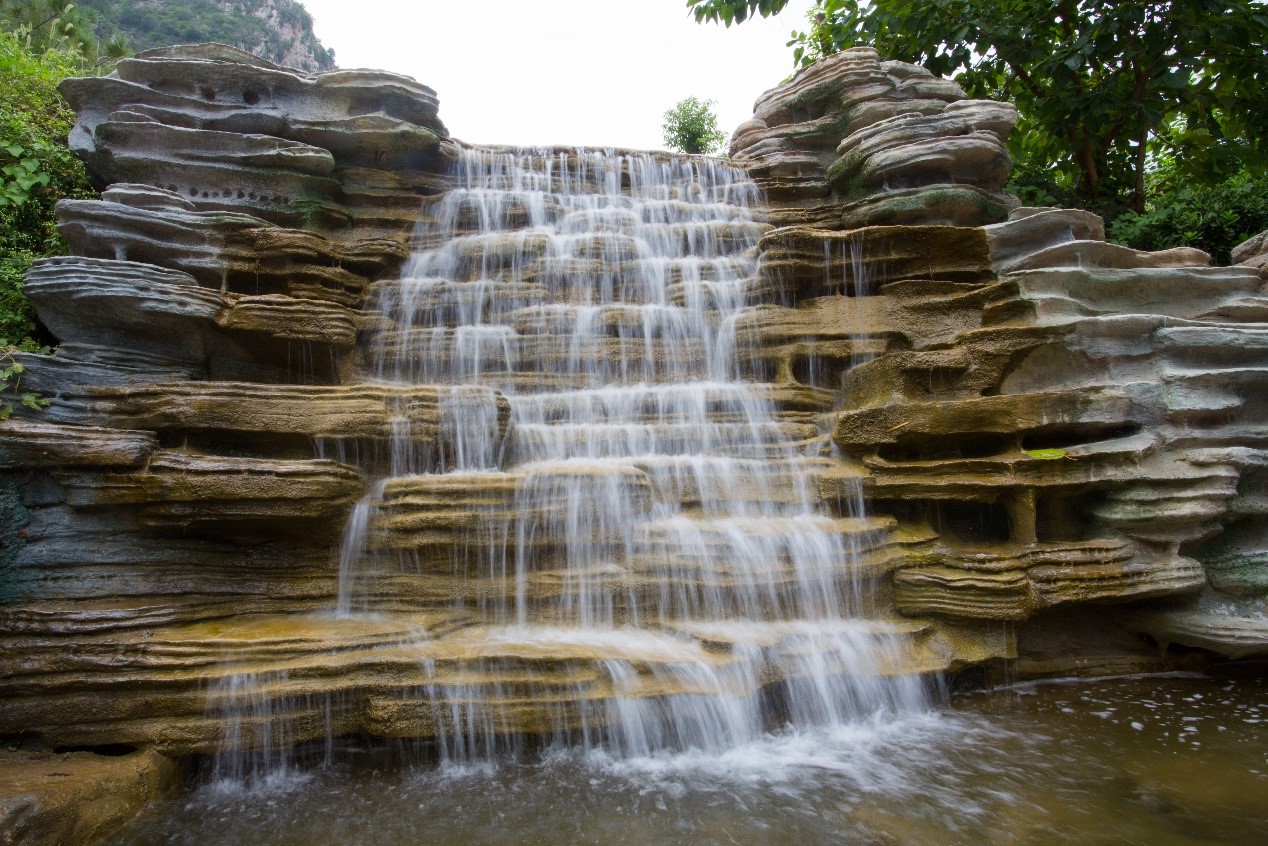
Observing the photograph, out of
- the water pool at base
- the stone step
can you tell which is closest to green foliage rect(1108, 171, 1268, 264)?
the water pool at base

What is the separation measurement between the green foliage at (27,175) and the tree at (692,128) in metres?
16.9

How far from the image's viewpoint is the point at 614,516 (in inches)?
251

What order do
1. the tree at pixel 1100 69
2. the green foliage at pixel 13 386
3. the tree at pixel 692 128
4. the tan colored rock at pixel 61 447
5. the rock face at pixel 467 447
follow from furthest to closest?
the tree at pixel 692 128 < the tree at pixel 1100 69 < the green foliage at pixel 13 386 < the tan colored rock at pixel 61 447 < the rock face at pixel 467 447

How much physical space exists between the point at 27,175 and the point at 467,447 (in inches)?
285

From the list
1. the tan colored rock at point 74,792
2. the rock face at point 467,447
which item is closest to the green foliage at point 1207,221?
the rock face at point 467,447

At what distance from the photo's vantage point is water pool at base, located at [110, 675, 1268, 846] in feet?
13.6

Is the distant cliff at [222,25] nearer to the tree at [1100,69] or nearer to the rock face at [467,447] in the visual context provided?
the rock face at [467,447]

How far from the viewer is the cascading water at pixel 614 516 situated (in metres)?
5.16

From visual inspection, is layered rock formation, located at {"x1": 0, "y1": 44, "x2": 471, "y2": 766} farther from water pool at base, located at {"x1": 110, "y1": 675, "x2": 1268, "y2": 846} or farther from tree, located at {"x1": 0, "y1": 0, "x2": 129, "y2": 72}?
tree, located at {"x1": 0, "y1": 0, "x2": 129, "y2": 72}

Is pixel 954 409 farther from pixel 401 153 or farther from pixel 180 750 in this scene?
pixel 401 153

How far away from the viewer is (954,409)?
6715 mm

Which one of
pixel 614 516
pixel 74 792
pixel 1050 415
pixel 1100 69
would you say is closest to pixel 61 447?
pixel 74 792

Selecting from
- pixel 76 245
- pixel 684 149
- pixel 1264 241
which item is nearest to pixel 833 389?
pixel 1264 241

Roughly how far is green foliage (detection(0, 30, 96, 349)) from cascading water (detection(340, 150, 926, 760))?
3.72 meters
